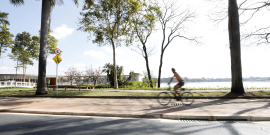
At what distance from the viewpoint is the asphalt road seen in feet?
14.2

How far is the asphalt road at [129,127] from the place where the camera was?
433 centimetres

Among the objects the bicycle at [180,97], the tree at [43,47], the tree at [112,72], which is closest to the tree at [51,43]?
the tree at [112,72]

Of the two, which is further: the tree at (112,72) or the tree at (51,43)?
the tree at (51,43)

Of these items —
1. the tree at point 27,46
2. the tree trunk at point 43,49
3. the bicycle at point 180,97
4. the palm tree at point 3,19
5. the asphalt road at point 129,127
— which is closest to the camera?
the asphalt road at point 129,127

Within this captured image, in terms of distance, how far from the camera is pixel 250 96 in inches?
420

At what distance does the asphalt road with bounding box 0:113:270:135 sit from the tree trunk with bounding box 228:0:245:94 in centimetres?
722

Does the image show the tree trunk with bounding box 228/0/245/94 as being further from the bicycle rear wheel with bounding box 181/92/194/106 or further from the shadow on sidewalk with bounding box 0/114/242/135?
the shadow on sidewalk with bounding box 0/114/242/135

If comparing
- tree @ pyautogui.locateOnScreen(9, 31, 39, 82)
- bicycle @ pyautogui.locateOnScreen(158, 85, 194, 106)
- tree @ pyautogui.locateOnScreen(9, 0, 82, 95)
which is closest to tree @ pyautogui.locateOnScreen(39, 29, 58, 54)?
tree @ pyautogui.locateOnScreen(9, 31, 39, 82)

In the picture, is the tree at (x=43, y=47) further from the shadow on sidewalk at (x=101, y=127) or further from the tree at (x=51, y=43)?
the tree at (x=51, y=43)

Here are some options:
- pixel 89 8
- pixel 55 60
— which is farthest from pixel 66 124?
pixel 89 8

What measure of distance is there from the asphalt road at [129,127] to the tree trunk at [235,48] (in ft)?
23.7

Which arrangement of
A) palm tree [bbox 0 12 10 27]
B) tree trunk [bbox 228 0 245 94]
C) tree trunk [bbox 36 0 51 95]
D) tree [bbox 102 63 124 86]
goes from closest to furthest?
tree trunk [bbox 228 0 245 94]
tree trunk [bbox 36 0 51 95]
tree [bbox 102 63 124 86]
palm tree [bbox 0 12 10 27]

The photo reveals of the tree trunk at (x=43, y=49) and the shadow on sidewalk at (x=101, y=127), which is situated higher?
the tree trunk at (x=43, y=49)

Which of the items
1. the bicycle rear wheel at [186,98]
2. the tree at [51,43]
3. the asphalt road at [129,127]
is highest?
the tree at [51,43]
